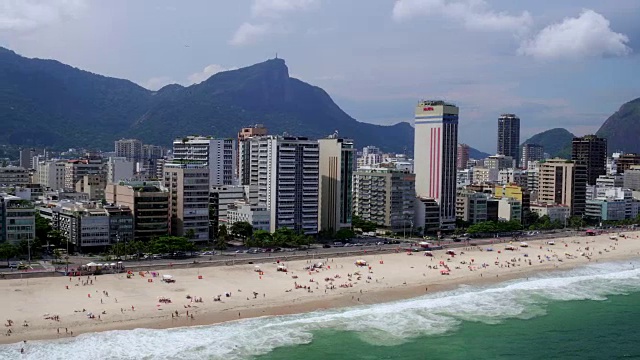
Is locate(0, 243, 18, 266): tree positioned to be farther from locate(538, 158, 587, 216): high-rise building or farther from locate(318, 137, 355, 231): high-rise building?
locate(538, 158, 587, 216): high-rise building

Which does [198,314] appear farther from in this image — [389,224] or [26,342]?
[389,224]

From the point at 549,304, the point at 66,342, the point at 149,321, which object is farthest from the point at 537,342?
the point at 66,342

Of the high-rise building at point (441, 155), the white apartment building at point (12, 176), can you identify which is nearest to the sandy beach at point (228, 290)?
the high-rise building at point (441, 155)

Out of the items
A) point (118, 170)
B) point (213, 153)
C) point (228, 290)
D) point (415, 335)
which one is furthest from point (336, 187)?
point (118, 170)

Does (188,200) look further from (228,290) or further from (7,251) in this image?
(228,290)

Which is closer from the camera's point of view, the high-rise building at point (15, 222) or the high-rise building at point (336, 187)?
the high-rise building at point (15, 222)

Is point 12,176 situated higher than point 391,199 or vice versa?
point 12,176

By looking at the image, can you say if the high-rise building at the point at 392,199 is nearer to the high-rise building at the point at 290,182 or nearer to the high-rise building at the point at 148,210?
the high-rise building at the point at 290,182
